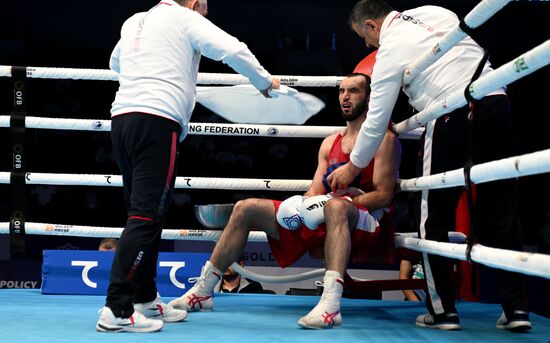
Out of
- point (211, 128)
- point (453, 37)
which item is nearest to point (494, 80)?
point (453, 37)

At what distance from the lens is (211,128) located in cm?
362

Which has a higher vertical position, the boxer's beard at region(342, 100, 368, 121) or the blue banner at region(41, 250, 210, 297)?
the boxer's beard at region(342, 100, 368, 121)

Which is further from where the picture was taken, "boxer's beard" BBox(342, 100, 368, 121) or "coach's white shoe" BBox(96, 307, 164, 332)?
"boxer's beard" BBox(342, 100, 368, 121)

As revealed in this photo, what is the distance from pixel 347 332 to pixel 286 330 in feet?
0.70

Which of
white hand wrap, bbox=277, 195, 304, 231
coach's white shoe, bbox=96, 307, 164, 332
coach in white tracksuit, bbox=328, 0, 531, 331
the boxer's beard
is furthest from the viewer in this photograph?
the boxer's beard

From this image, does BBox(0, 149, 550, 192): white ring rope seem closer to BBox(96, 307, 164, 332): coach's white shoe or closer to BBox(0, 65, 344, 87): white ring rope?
BBox(0, 65, 344, 87): white ring rope

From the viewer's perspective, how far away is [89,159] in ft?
27.8

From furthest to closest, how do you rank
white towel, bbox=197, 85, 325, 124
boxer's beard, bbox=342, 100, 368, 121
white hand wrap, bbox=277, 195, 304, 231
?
boxer's beard, bbox=342, 100, 368, 121
white towel, bbox=197, 85, 325, 124
white hand wrap, bbox=277, 195, 304, 231

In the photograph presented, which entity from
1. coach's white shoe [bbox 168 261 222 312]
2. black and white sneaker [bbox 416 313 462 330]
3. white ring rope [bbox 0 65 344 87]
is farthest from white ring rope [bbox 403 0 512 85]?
coach's white shoe [bbox 168 261 222 312]

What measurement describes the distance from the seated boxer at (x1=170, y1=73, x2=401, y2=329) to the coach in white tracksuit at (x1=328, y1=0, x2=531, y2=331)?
0.19m

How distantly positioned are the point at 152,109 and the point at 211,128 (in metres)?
1.06

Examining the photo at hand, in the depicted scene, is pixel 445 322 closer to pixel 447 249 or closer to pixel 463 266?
pixel 447 249

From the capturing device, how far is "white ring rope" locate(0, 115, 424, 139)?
3.52 meters

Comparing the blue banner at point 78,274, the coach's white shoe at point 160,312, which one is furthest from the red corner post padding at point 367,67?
the coach's white shoe at point 160,312
